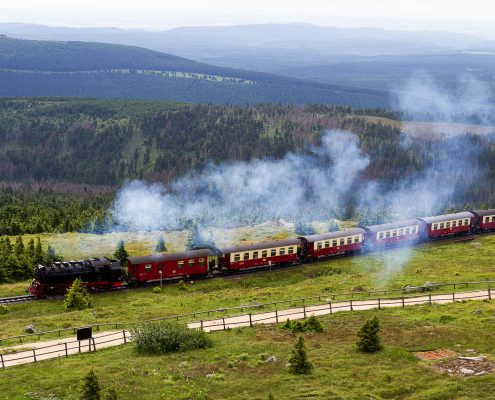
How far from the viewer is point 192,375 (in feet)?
118

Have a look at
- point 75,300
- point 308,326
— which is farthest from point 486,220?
point 75,300

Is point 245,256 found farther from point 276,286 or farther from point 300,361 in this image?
point 300,361

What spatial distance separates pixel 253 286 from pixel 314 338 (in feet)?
90.1

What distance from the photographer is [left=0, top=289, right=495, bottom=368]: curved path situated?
133 ft

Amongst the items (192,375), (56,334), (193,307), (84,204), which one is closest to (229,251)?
(193,307)

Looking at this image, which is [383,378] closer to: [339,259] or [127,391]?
[127,391]

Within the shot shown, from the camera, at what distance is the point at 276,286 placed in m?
70.7

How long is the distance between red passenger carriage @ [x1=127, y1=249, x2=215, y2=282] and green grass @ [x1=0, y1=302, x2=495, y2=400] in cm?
2323

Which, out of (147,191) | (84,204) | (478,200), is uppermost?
(147,191)

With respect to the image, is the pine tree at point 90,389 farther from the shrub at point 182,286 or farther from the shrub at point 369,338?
the shrub at point 182,286

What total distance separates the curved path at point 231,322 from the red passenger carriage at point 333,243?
2452cm

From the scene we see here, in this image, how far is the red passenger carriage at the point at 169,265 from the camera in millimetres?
66438

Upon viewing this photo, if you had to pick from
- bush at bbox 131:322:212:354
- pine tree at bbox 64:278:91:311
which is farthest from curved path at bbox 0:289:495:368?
pine tree at bbox 64:278:91:311

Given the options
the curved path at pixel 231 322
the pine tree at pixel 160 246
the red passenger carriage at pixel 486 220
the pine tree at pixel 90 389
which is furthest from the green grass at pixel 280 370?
the red passenger carriage at pixel 486 220
